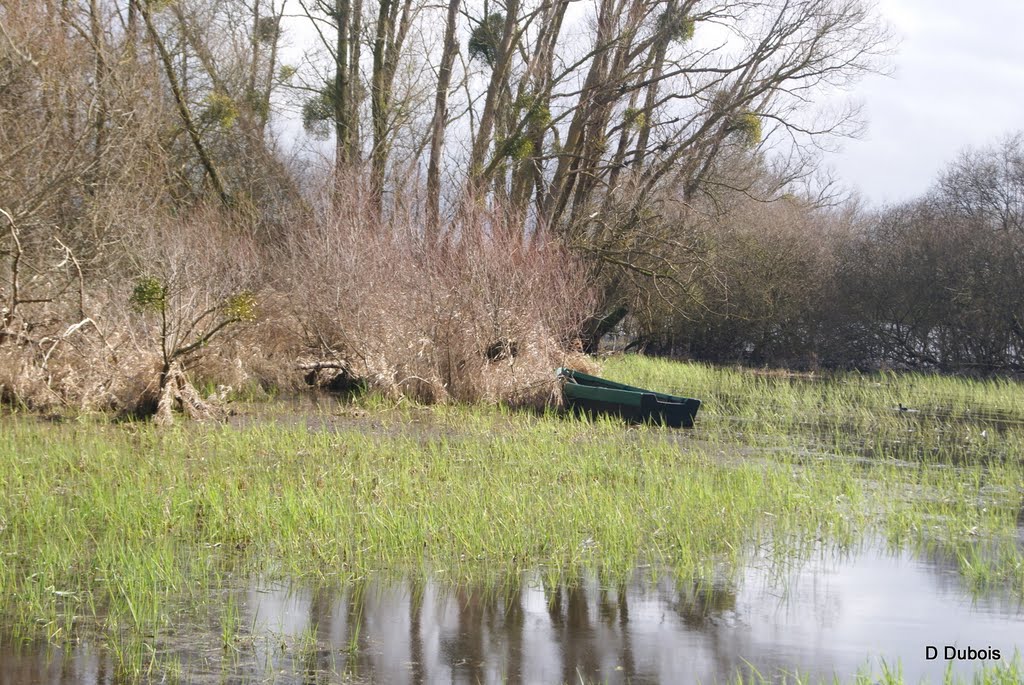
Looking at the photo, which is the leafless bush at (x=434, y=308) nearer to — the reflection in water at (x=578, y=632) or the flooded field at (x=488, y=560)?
the flooded field at (x=488, y=560)

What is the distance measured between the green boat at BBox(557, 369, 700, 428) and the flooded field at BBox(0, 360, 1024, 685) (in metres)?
2.71

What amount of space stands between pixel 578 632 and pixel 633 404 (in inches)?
382

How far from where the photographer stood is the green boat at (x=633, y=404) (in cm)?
1609

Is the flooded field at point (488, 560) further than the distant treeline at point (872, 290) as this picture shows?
No

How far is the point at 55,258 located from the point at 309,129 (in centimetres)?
1032

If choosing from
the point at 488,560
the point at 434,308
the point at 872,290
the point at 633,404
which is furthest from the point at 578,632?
the point at 872,290

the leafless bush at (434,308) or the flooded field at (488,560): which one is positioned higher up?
the leafless bush at (434,308)

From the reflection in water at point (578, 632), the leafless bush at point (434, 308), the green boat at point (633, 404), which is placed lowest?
the reflection in water at point (578, 632)

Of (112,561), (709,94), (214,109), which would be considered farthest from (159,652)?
(709,94)

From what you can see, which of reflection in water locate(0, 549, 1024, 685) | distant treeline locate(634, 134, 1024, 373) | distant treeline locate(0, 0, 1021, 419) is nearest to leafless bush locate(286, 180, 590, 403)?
distant treeline locate(0, 0, 1021, 419)

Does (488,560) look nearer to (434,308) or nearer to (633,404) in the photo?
(633,404)

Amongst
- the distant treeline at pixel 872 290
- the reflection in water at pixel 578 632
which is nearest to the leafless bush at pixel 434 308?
the reflection in water at pixel 578 632

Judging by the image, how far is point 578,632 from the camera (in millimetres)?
6668

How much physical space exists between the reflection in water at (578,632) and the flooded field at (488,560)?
2 cm
